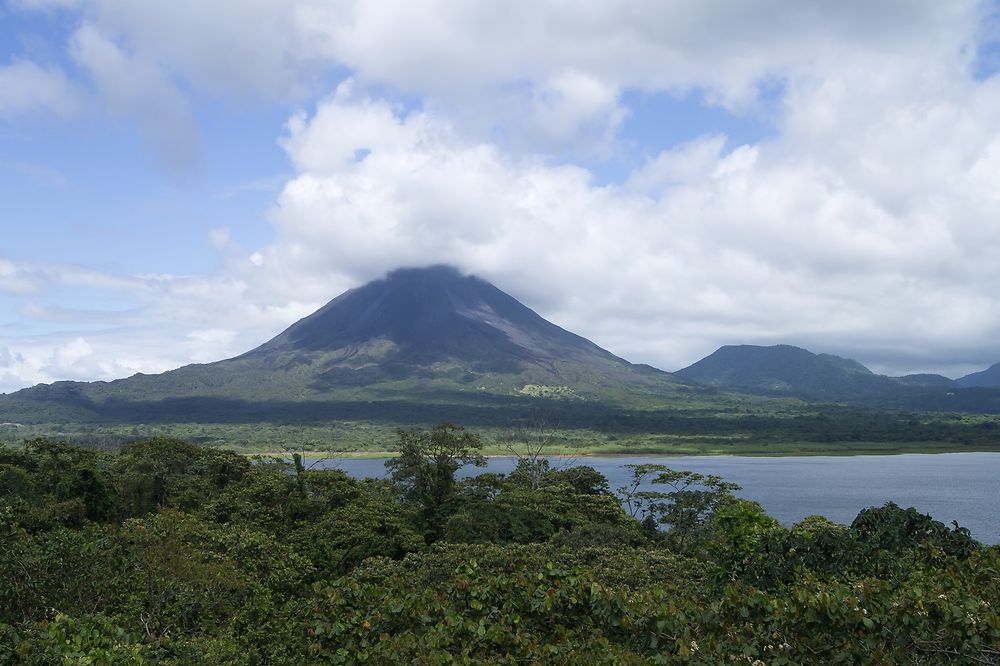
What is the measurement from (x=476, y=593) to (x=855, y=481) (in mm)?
99769

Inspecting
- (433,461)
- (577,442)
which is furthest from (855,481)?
(433,461)

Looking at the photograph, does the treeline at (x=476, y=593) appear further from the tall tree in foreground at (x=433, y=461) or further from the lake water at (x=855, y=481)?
the lake water at (x=855, y=481)

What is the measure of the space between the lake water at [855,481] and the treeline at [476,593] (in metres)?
46.4

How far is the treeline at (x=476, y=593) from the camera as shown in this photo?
8031 mm

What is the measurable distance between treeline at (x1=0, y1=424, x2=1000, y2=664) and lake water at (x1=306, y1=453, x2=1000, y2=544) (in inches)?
1825

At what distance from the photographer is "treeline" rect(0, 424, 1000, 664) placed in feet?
26.3

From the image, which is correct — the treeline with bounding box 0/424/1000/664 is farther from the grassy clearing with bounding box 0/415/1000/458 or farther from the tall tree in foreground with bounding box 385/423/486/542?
the grassy clearing with bounding box 0/415/1000/458

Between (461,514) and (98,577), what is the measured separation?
65.2 feet

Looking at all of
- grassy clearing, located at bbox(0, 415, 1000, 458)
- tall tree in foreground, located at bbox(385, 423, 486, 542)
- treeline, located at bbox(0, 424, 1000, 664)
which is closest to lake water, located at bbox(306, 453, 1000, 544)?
grassy clearing, located at bbox(0, 415, 1000, 458)

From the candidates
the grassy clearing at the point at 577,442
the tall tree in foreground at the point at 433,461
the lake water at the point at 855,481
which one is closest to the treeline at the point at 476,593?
the tall tree in foreground at the point at 433,461

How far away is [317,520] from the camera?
34594 mm

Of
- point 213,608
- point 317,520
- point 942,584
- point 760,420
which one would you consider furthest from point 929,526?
point 760,420

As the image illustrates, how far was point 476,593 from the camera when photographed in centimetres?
1020

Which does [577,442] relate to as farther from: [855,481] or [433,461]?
[433,461]
